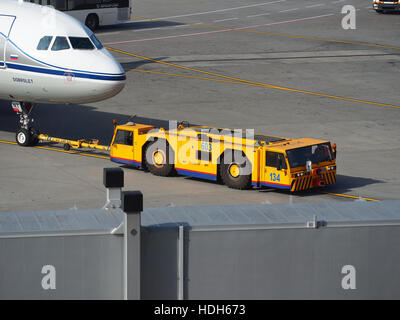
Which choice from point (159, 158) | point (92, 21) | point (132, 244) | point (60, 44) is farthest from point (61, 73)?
point (92, 21)

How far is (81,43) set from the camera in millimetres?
36031

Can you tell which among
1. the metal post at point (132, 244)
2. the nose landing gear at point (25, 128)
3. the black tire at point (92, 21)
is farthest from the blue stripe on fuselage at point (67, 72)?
the black tire at point (92, 21)

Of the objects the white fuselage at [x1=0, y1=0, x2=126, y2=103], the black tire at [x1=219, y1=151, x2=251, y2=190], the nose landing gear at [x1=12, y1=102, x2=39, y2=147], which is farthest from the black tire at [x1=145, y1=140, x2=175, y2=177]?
the nose landing gear at [x1=12, y1=102, x2=39, y2=147]

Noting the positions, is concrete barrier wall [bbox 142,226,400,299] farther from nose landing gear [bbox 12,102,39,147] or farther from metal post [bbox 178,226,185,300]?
nose landing gear [bbox 12,102,39,147]

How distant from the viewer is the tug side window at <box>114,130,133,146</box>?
3556 centimetres

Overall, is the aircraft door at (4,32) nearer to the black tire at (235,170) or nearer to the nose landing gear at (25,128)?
the nose landing gear at (25,128)

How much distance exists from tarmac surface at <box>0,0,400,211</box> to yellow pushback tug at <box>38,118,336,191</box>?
0.53 m

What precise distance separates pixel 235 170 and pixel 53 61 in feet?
28.7

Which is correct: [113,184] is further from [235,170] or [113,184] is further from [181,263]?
[235,170]

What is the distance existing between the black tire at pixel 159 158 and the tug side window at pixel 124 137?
3.49 feet

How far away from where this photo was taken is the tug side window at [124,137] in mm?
35562

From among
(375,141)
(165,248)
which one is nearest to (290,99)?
(375,141)
